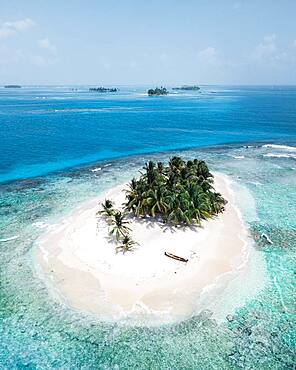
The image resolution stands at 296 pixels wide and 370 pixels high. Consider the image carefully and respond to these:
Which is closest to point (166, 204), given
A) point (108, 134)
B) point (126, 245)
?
point (126, 245)

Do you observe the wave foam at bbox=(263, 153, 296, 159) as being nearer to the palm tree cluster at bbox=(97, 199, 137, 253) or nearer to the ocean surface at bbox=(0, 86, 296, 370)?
the ocean surface at bbox=(0, 86, 296, 370)

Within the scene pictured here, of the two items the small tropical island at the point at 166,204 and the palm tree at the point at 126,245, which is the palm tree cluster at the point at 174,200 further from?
the palm tree at the point at 126,245

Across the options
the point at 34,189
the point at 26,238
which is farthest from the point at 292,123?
the point at 26,238

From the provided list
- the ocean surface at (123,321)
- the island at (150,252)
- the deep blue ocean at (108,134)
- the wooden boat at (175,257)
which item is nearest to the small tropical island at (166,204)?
the island at (150,252)

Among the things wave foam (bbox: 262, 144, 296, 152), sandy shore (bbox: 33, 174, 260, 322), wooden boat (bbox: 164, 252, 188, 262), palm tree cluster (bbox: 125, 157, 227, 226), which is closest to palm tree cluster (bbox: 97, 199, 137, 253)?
sandy shore (bbox: 33, 174, 260, 322)

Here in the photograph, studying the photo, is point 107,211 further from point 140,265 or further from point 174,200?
point 140,265
